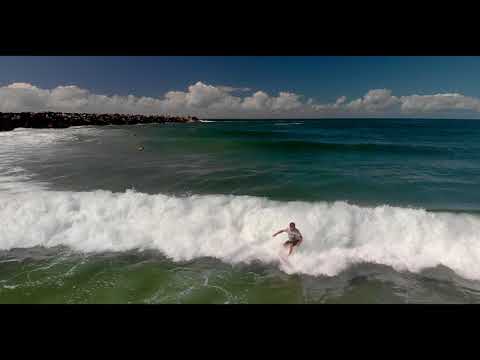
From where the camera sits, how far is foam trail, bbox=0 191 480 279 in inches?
274

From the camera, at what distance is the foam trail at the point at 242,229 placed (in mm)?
6969

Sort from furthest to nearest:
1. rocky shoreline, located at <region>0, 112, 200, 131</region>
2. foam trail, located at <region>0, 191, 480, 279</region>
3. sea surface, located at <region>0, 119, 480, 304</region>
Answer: rocky shoreline, located at <region>0, 112, 200, 131</region>
foam trail, located at <region>0, 191, 480, 279</region>
sea surface, located at <region>0, 119, 480, 304</region>

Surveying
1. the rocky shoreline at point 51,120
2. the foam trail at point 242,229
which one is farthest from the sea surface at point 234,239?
the rocky shoreline at point 51,120

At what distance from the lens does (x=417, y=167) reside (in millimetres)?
17656

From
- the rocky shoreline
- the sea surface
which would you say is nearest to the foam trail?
the sea surface

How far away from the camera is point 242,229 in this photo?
845cm

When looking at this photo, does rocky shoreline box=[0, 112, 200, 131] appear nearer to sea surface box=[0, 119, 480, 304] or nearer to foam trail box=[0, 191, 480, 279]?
sea surface box=[0, 119, 480, 304]

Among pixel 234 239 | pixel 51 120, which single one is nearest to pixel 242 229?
pixel 234 239

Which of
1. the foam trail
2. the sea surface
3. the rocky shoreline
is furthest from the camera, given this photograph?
the rocky shoreline

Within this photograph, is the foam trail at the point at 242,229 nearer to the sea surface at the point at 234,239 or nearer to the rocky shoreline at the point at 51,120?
the sea surface at the point at 234,239

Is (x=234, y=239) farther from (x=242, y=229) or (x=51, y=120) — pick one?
(x=51, y=120)

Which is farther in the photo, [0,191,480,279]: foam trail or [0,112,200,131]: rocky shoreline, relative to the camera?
[0,112,200,131]: rocky shoreline
